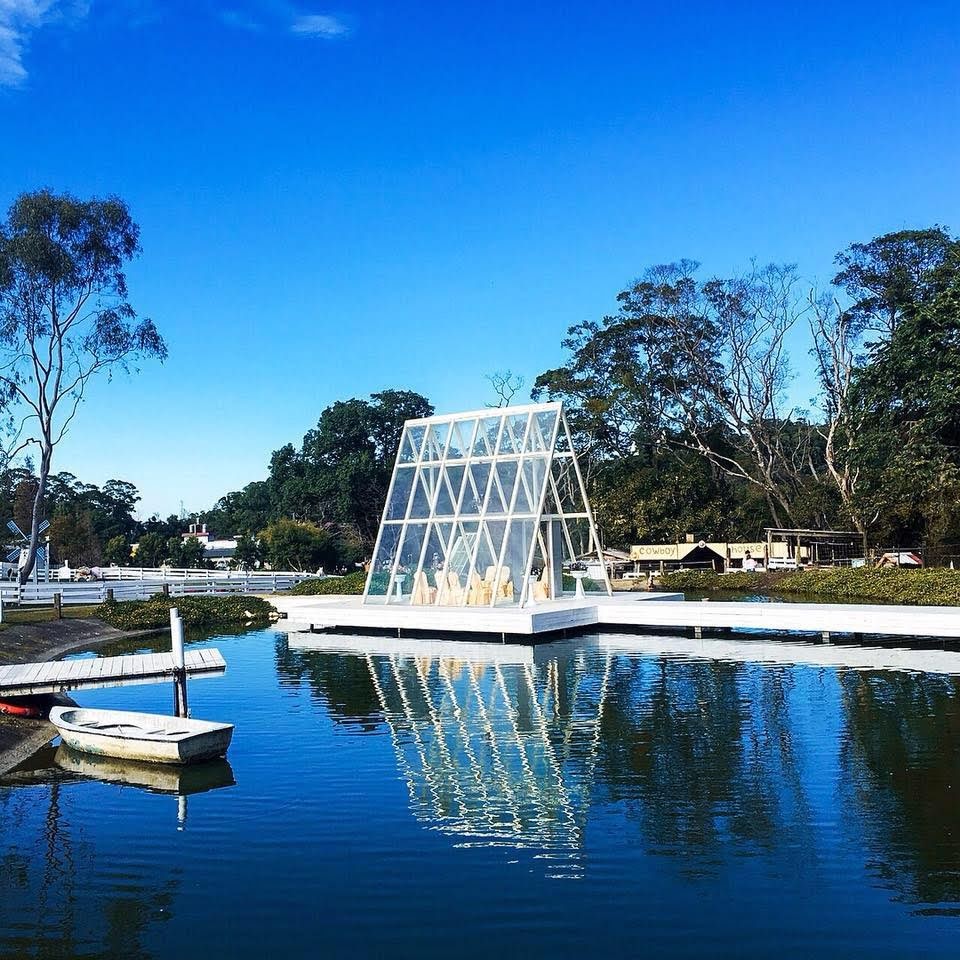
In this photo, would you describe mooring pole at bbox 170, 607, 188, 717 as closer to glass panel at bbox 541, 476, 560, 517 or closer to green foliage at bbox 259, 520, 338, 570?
glass panel at bbox 541, 476, 560, 517

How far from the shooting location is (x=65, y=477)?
8700 centimetres

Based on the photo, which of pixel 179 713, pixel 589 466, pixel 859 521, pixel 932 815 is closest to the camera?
pixel 932 815

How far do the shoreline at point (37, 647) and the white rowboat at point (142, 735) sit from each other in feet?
2.74

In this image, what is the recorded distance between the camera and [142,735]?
12938 millimetres

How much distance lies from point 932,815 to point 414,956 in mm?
5798

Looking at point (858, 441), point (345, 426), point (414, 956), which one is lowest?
point (414, 956)

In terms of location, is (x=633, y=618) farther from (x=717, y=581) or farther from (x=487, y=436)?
(x=717, y=581)

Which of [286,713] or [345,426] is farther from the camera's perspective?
[345,426]

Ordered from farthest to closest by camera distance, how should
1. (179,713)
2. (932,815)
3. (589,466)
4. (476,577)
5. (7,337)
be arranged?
(589,466)
(7,337)
(476,577)
(179,713)
(932,815)

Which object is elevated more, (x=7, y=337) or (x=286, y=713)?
(x=7, y=337)

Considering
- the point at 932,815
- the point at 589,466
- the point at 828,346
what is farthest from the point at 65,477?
the point at 932,815

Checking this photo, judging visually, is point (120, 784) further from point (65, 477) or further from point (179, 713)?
point (65, 477)

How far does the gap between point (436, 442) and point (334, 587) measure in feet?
40.5

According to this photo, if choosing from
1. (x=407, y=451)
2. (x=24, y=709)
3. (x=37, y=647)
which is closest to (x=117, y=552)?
(x=407, y=451)
